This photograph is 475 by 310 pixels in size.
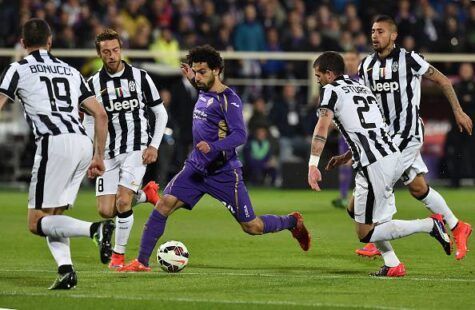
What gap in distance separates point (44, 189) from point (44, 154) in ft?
0.91

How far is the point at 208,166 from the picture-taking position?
10328 millimetres

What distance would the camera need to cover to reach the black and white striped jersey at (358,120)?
32.5 ft

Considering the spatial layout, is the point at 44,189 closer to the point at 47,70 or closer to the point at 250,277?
the point at 47,70

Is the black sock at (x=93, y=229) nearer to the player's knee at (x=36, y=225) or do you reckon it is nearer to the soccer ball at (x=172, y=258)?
the player's knee at (x=36, y=225)

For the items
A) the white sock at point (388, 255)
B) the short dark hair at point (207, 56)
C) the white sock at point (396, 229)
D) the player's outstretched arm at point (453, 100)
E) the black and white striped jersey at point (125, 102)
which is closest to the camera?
the white sock at point (396, 229)

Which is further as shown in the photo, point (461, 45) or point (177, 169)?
point (461, 45)

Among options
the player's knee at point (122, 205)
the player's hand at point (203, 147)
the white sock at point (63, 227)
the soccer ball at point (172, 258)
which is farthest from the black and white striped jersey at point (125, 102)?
the white sock at point (63, 227)

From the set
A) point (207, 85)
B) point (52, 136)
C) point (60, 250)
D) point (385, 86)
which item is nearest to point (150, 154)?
point (207, 85)

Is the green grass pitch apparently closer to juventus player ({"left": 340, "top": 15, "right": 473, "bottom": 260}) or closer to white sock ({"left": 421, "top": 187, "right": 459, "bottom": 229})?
white sock ({"left": 421, "top": 187, "right": 459, "bottom": 229})

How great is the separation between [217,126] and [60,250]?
201 centimetres

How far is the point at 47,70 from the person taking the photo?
9141mm

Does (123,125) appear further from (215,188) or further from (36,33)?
(36,33)

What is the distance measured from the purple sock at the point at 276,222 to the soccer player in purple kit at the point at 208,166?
0.57 ft

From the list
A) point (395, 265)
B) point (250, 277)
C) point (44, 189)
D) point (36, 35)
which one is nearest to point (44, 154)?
point (44, 189)
